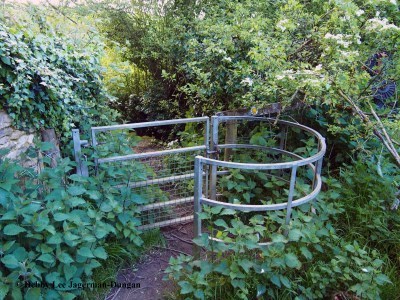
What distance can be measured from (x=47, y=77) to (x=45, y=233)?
1.14m

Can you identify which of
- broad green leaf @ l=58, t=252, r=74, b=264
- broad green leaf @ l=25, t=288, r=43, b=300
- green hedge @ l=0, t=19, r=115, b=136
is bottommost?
broad green leaf @ l=25, t=288, r=43, b=300

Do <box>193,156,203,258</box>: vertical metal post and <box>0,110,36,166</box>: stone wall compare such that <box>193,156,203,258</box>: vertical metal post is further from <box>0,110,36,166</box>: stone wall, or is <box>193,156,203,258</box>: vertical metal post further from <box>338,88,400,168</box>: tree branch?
<box>338,88,400,168</box>: tree branch

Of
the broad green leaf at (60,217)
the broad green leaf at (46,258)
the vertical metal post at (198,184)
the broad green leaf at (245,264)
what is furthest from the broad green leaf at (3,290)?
the broad green leaf at (245,264)

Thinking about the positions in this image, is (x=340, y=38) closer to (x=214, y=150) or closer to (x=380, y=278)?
(x=214, y=150)

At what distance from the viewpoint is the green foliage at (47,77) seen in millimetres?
2266

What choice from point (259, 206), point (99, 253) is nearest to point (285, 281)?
point (259, 206)

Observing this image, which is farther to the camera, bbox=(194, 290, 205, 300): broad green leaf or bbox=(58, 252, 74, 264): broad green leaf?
bbox=(194, 290, 205, 300): broad green leaf

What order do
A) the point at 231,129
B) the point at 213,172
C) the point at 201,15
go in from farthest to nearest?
the point at 201,15
the point at 231,129
the point at 213,172

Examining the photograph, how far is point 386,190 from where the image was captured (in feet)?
10.4

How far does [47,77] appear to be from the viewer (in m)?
2.40

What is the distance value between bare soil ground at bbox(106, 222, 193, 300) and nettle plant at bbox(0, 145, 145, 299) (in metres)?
0.36

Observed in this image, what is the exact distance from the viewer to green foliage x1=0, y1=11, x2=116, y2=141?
7.43 ft

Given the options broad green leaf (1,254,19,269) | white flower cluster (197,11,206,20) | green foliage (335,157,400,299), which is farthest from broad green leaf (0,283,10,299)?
white flower cluster (197,11,206,20)

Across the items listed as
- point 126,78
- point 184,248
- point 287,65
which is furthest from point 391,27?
point 126,78
